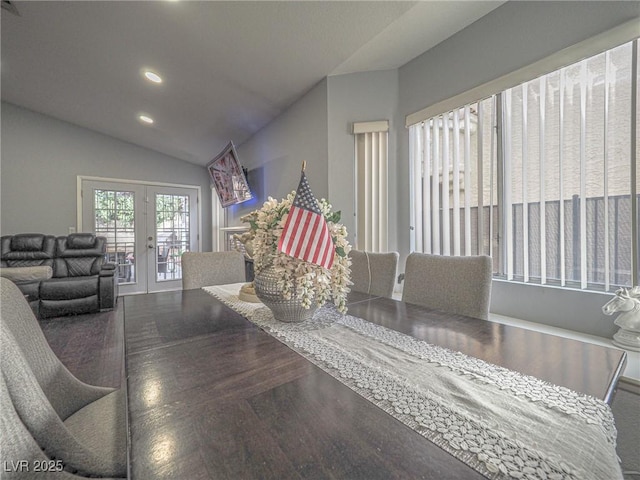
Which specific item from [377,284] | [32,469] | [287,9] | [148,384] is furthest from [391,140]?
[32,469]

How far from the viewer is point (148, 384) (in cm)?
64

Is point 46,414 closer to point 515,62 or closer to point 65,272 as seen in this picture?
point 515,62

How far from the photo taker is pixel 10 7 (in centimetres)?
231

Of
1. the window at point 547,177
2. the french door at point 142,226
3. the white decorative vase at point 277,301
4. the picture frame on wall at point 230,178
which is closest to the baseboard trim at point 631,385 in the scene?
the window at point 547,177

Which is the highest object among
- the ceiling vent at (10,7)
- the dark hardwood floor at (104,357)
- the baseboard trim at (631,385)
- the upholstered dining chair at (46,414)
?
the ceiling vent at (10,7)

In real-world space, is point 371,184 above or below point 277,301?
above

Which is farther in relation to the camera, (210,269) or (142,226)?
(142,226)

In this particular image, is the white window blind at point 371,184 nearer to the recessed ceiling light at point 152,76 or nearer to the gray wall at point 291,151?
the gray wall at point 291,151

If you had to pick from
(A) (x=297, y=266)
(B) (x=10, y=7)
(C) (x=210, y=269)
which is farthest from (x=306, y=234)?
(B) (x=10, y=7)

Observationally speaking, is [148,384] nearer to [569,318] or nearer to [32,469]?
[32,469]

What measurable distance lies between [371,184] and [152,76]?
2.57 meters

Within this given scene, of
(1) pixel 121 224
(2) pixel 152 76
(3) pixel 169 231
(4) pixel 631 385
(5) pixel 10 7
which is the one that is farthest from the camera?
(3) pixel 169 231

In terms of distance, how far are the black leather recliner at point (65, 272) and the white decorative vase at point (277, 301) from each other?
3.76 m

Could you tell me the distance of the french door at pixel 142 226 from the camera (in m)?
4.94
